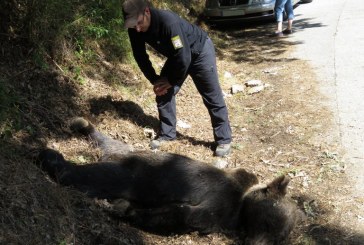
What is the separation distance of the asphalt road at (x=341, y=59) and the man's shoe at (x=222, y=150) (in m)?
1.58

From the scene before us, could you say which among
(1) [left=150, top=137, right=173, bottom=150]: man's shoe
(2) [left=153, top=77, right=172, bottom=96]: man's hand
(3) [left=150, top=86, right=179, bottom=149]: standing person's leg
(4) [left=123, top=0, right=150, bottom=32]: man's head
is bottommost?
(1) [left=150, top=137, right=173, bottom=150]: man's shoe

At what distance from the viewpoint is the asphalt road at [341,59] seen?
628 centimetres

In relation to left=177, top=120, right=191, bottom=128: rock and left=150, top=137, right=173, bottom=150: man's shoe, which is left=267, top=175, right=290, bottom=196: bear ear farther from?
left=177, top=120, right=191, bottom=128: rock

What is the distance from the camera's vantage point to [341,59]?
30.9ft

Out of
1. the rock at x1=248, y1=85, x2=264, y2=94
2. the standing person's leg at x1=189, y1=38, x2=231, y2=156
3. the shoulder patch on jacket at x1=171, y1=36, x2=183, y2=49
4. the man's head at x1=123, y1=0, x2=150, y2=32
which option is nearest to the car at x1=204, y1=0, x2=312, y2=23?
the rock at x1=248, y1=85, x2=264, y2=94

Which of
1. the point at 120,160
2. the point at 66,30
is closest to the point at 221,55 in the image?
the point at 66,30

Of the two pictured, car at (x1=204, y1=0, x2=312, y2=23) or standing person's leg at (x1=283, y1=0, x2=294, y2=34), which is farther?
car at (x1=204, y1=0, x2=312, y2=23)

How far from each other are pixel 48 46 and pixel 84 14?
3.55ft

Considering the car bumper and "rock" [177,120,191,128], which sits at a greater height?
the car bumper

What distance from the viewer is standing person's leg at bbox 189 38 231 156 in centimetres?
591

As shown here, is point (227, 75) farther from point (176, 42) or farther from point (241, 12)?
point (241, 12)

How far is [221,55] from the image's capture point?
10648 millimetres

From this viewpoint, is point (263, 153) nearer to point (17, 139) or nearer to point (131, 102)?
point (131, 102)

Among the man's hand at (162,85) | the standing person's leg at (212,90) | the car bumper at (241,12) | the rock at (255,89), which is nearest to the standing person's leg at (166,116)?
the man's hand at (162,85)
